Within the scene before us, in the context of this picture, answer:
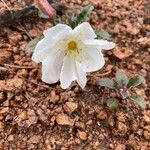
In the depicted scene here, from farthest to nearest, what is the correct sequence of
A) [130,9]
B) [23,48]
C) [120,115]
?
[130,9], [23,48], [120,115]

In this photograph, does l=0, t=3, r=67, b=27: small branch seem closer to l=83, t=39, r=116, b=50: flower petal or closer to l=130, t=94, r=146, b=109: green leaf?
l=83, t=39, r=116, b=50: flower petal

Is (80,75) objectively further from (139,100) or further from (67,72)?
(139,100)

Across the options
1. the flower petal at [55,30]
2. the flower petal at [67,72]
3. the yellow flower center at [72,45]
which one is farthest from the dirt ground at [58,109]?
the flower petal at [55,30]

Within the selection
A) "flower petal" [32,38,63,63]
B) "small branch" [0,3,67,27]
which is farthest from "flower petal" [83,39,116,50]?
"small branch" [0,3,67,27]

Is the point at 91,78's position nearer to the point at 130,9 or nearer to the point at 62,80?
the point at 62,80

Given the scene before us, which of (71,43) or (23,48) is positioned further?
(23,48)

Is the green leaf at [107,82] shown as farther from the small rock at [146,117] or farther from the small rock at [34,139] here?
the small rock at [34,139]

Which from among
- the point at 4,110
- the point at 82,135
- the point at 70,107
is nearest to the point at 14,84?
the point at 4,110

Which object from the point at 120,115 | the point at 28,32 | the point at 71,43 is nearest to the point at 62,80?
the point at 71,43
